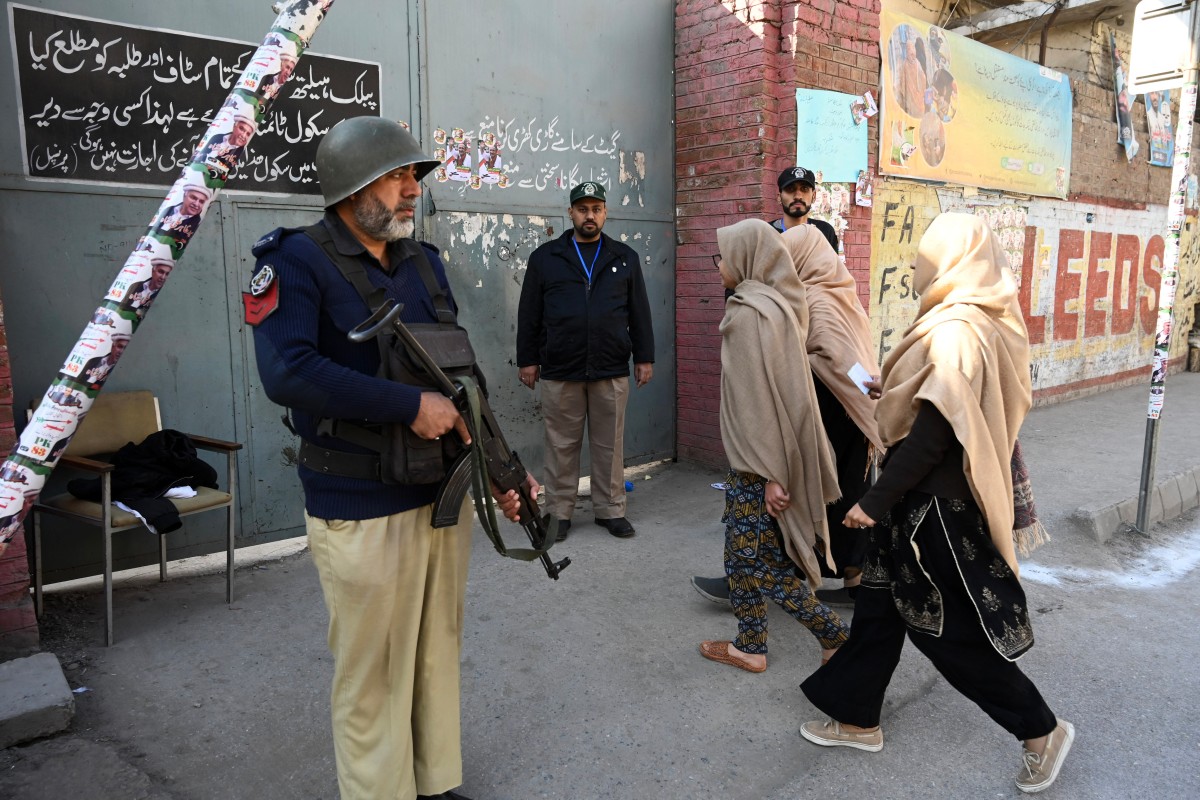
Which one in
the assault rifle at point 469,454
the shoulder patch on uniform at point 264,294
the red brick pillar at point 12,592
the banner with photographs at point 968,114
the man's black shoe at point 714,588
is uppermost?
the banner with photographs at point 968,114

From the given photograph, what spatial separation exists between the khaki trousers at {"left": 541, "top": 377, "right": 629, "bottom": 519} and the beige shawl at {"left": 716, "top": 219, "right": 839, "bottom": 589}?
5.87ft

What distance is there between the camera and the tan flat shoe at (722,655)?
10.9 ft

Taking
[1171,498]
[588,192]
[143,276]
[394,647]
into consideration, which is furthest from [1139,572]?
[143,276]

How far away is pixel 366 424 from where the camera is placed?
208cm

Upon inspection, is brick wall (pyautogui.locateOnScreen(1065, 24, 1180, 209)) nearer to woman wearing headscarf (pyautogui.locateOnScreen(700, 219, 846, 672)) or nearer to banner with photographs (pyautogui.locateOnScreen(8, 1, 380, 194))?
woman wearing headscarf (pyautogui.locateOnScreen(700, 219, 846, 672))

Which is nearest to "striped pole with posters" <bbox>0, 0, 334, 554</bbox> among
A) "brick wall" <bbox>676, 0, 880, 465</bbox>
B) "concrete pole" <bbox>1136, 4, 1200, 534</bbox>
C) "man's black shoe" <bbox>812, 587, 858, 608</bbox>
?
"man's black shoe" <bbox>812, 587, 858, 608</bbox>

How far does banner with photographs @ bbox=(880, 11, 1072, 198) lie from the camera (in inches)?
272

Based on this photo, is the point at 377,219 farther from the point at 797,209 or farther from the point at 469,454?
the point at 797,209

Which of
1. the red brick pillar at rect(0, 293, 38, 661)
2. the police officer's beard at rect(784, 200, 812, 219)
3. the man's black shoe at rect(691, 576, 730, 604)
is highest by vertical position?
the police officer's beard at rect(784, 200, 812, 219)

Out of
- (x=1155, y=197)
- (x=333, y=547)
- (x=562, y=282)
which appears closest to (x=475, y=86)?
(x=562, y=282)

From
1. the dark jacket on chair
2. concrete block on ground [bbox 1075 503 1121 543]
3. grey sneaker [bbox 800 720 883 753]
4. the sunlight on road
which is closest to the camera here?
grey sneaker [bbox 800 720 883 753]

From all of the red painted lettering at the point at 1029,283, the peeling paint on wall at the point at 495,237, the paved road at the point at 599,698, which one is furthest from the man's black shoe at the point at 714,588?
the red painted lettering at the point at 1029,283

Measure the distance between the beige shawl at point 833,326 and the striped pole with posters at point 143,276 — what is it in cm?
209

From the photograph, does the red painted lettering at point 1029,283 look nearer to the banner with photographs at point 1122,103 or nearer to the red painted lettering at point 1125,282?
the red painted lettering at point 1125,282
